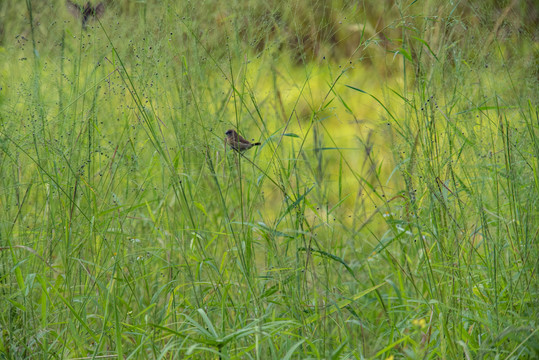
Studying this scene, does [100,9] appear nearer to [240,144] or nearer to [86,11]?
[86,11]

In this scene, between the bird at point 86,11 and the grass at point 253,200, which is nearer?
the grass at point 253,200

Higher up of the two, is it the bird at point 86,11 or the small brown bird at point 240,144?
the bird at point 86,11

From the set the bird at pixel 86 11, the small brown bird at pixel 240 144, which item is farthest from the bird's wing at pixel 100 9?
the small brown bird at pixel 240 144

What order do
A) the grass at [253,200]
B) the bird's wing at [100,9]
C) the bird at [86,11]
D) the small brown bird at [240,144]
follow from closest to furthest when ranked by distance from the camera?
the grass at [253,200]
the small brown bird at [240,144]
the bird at [86,11]
the bird's wing at [100,9]

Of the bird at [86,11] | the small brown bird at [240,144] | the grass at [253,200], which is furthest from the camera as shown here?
the bird at [86,11]

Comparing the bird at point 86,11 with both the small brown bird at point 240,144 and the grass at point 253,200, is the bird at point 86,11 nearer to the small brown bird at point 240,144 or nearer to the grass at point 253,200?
the grass at point 253,200

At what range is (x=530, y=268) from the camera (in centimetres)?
130

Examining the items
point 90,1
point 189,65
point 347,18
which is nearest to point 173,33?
point 189,65

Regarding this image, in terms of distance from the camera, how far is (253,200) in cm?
147

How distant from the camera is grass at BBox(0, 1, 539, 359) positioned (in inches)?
51.4

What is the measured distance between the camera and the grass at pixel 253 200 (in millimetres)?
1307

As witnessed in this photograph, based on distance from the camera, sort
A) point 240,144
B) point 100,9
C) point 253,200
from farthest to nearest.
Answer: point 100,9 < point 240,144 < point 253,200

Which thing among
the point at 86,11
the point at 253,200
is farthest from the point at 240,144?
the point at 86,11

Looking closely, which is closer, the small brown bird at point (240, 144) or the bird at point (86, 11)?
the small brown bird at point (240, 144)
